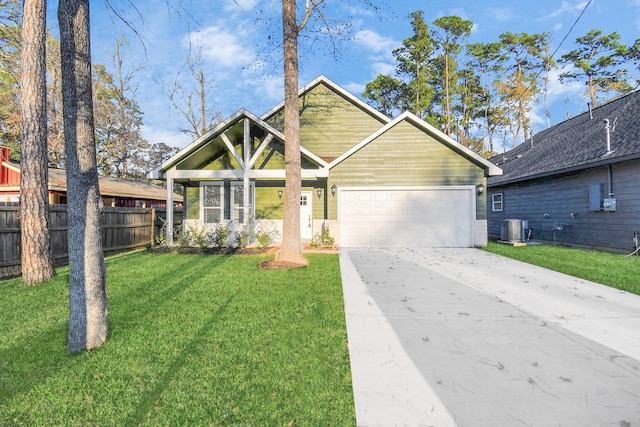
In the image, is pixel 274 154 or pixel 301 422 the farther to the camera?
pixel 274 154

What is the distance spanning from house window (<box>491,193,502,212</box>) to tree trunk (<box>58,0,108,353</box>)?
1690cm

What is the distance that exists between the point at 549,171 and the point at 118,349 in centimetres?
1421

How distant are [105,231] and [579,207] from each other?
1653 centimetres

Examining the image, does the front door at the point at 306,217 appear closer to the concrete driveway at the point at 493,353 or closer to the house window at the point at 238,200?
the house window at the point at 238,200

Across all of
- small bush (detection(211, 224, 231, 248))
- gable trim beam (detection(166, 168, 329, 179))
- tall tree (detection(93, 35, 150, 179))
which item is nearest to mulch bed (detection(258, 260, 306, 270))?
small bush (detection(211, 224, 231, 248))

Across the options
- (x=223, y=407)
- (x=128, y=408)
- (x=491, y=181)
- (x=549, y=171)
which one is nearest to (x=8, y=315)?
(x=128, y=408)

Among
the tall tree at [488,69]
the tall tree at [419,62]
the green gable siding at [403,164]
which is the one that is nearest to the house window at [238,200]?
the green gable siding at [403,164]

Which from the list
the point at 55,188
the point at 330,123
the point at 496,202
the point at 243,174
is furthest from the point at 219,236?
the point at 496,202

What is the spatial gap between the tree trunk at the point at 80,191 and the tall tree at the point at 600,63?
35599 mm

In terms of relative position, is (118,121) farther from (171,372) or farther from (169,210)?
(171,372)

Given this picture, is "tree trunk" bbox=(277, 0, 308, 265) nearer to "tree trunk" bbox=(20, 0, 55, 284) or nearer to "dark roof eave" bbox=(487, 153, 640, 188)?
"tree trunk" bbox=(20, 0, 55, 284)

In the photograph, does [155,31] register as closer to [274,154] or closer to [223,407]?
[223,407]

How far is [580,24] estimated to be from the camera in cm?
830

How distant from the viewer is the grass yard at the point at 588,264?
18.9ft
